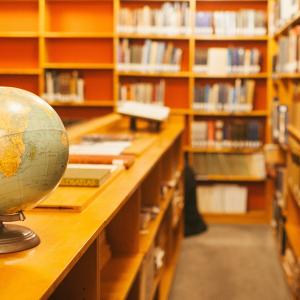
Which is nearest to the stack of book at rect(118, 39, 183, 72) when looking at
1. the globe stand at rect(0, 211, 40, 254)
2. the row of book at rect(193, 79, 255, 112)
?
the row of book at rect(193, 79, 255, 112)

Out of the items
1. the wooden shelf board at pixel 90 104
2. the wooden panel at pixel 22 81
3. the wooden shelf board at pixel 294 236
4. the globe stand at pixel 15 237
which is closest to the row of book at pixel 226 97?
the wooden shelf board at pixel 90 104

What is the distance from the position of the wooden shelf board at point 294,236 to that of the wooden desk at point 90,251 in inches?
38.5

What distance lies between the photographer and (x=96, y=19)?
6566 millimetres

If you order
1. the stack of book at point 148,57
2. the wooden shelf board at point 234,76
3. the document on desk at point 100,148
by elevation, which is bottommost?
the document on desk at point 100,148

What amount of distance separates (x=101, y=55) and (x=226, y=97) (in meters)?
1.43

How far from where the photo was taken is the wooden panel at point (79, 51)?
21.5ft

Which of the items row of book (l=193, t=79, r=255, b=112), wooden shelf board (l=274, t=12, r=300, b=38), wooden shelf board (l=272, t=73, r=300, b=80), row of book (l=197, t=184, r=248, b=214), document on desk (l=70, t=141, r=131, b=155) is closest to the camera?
document on desk (l=70, t=141, r=131, b=155)

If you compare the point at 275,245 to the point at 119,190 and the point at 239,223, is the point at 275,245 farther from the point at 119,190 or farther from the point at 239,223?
the point at 119,190

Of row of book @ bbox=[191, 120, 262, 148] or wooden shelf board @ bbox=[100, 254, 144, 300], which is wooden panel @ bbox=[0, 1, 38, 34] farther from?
wooden shelf board @ bbox=[100, 254, 144, 300]

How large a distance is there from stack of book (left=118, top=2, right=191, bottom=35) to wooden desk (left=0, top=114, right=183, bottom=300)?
2.78 metres

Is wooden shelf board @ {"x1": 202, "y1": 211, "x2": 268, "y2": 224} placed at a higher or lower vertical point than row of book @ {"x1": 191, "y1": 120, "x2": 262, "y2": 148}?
lower

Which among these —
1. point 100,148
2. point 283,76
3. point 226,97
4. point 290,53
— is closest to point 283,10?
point 283,76

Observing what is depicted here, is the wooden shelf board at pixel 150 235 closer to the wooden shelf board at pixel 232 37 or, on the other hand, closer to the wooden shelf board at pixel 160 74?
the wooden shelf board at pixel 160 74

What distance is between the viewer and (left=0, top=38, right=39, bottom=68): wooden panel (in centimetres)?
663
